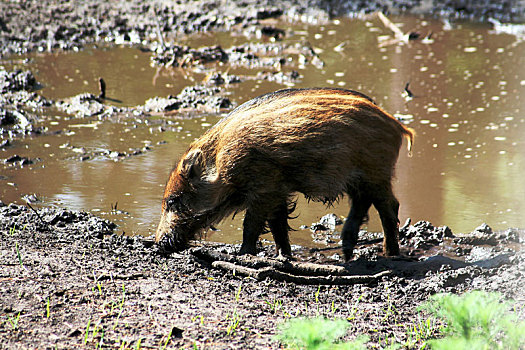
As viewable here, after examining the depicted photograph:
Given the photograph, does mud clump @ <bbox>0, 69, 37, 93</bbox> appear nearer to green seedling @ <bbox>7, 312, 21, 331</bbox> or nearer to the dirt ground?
the dirt ground

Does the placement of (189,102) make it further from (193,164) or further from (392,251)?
(392,251)

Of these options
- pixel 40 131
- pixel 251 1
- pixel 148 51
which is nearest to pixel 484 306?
pixel 40 131

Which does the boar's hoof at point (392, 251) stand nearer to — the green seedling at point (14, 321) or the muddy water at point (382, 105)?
the muddy water at point (382, 105)

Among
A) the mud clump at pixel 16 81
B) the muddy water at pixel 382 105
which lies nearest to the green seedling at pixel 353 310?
the muddy water at pixel 382 105

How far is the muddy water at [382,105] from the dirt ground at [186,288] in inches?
21.5

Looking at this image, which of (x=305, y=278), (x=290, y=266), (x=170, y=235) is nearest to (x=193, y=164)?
(x=170, y=235)

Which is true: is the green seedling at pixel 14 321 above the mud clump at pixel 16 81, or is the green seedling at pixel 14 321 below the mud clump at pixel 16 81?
above

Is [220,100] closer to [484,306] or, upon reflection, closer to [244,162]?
[244,162]

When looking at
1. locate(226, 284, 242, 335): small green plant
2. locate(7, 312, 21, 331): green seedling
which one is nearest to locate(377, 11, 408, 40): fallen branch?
locate(226, 284, 242, 335): small green plant

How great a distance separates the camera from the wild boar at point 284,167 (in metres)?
5.14

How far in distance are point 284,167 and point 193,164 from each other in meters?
0.75

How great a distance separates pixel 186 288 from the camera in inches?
176

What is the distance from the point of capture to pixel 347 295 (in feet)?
14.8

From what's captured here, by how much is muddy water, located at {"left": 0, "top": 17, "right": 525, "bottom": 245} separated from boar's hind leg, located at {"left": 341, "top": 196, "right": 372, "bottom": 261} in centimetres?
55
